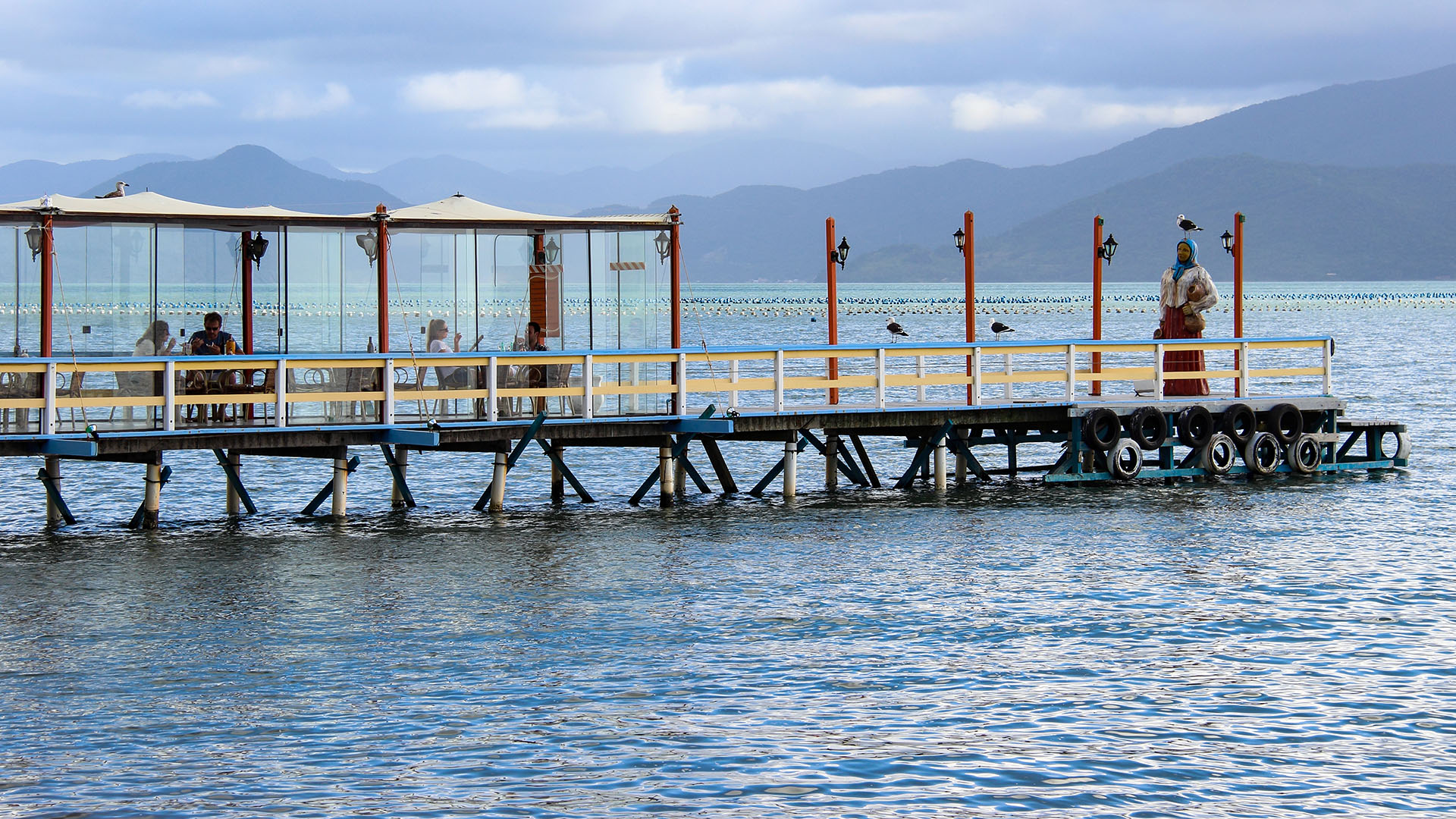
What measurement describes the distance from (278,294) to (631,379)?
507cm

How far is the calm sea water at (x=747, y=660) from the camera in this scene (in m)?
11.8

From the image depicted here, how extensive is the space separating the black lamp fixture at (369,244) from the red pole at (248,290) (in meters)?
1.44

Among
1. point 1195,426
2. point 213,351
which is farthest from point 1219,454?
point 213,351

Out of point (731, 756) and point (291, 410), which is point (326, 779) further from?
point (291, 410)

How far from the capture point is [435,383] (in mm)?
22922

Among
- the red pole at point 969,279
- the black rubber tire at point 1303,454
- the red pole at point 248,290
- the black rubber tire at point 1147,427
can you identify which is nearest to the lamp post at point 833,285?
the red pole at point 969,279

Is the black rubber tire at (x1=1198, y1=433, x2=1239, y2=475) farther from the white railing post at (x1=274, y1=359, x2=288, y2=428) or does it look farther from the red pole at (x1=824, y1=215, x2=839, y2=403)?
the white railing post at (x1=274, y1=359, x2=288, y2=428)

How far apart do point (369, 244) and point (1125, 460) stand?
12295mm

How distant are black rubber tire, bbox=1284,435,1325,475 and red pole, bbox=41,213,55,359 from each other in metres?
19.5

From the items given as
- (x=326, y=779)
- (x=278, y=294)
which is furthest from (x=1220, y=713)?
(x=278, y=294)

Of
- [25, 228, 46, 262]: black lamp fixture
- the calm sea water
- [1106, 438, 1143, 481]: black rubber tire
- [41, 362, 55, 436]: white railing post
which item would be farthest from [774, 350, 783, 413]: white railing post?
[25, 228, 46, 262]: black lamp fixture

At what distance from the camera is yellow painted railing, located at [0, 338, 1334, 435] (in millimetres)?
20594

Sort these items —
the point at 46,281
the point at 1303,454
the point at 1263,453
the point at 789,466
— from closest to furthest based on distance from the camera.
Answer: the point at 46,281 < the point at 789,466 < the point at 1263,453 < the point at 1303,454

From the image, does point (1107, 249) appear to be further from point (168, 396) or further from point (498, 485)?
point (168, 396)
